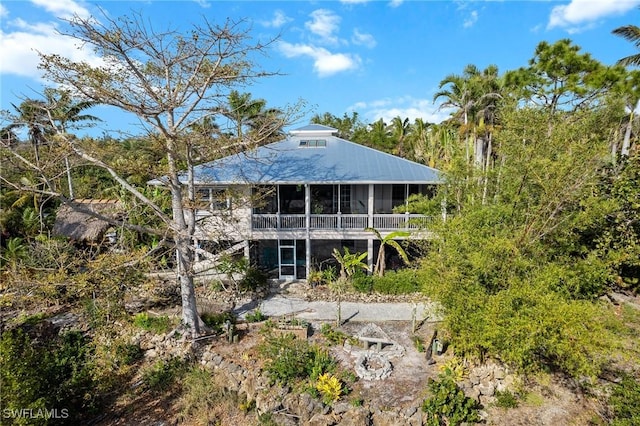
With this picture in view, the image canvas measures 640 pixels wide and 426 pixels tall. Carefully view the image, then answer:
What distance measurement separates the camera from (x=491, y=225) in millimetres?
9547

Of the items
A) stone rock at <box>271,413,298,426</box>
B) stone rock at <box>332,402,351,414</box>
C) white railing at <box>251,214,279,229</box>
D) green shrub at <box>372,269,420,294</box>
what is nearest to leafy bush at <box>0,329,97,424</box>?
stone rock at <box>271,413,298,426</box>

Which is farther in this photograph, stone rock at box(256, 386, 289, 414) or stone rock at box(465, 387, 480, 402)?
stone rock at box(256, 386, 289, 414)

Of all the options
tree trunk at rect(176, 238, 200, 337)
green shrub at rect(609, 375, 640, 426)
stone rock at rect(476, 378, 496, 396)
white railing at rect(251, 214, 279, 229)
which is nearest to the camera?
green shrub at rect(609, 375, 640, 426)

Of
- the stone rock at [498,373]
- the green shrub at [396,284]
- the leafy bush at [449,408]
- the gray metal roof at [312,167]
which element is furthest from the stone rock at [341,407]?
the gray metal roof at [312,167]

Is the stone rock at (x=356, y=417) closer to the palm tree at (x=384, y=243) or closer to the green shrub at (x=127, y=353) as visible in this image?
the green shrub at (x=127, y=353)

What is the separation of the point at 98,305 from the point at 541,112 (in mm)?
16719

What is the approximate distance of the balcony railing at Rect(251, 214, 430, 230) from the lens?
663 inches

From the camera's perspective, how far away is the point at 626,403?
24.9ft

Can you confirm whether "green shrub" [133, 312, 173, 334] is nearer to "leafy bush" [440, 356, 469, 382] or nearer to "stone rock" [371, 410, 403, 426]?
"stone rock" [371, 410, 403, 426]

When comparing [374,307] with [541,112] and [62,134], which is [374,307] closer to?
[541,112]

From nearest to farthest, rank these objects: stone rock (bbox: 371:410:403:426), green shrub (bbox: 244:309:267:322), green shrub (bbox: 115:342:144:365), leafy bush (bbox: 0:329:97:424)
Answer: leafy bush (bbox: 0:329:97:424)
stone rock (bbox: 371:410:403:426)
green shrub (bbox: 115:342:144:365)
green shrub (bbox: 244:309:267:322)

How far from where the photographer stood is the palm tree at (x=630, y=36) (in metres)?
18.7

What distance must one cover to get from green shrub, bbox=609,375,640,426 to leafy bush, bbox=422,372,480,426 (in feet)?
9.45

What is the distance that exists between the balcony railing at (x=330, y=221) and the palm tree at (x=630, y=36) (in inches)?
628
